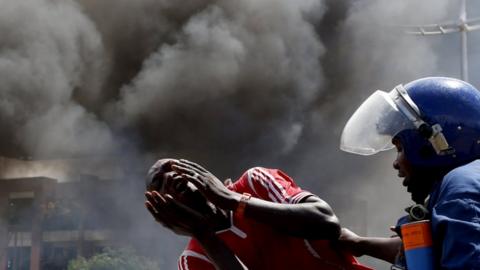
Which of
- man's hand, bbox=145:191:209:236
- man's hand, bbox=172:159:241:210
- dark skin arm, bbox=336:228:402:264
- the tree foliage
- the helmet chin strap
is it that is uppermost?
the helmet chin strap

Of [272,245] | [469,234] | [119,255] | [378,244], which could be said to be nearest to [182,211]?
[272,245]

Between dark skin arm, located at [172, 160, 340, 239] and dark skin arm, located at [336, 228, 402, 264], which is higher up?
dark skin arm, located at [172, 160, 340, 239]

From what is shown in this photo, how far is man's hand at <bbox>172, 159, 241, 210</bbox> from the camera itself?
1.72 metres

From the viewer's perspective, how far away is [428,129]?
1384 mm

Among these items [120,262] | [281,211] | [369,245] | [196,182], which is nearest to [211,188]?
[196,182]

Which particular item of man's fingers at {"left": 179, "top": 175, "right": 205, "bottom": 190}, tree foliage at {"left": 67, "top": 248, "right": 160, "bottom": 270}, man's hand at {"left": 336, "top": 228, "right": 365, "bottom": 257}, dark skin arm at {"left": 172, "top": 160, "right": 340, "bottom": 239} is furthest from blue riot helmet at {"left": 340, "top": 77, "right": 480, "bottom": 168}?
tree foliage at {"left": 67, "top": 248, "right": 160, "bottom": 270}

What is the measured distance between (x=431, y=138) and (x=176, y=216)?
0.70 metres

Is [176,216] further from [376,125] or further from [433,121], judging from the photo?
[433,121]

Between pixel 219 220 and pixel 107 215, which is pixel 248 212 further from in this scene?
pixel 107 215

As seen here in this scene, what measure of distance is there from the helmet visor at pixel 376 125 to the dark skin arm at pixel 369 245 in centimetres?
46

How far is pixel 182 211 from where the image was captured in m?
1.76

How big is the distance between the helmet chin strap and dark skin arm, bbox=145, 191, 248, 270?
60 cm

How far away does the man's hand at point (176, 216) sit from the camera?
1.76 metres

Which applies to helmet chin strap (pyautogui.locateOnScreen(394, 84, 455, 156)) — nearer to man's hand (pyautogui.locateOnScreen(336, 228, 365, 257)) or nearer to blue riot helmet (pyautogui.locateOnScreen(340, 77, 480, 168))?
blue riot helmet (pyautogui.locateOnScreen(340, 77, 480, 168))
